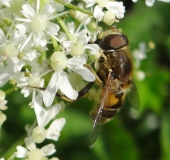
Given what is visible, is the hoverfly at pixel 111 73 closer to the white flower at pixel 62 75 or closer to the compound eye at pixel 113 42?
the compound eye at pixel 113 42

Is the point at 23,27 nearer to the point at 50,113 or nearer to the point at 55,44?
the point at 55,44

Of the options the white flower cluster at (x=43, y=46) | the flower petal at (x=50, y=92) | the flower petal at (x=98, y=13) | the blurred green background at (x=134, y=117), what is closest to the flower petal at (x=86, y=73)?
the white flower cluster at (x=43, y=46)

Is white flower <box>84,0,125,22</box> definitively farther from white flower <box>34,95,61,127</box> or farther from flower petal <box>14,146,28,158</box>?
flower petal <box>14,146,28,158</box>

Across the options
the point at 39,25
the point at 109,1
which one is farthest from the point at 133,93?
the point at 39,25

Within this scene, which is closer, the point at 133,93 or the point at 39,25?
the point at 39,25

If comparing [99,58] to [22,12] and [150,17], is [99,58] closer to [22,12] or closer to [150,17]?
[22,12]

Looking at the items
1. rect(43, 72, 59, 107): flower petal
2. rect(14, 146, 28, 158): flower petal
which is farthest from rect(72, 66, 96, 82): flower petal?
rect(14, 146, 28, 158): flower petal
